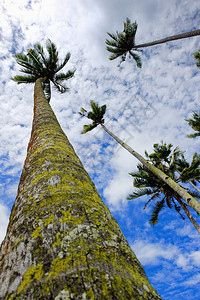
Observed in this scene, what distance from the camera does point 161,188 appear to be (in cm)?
1137

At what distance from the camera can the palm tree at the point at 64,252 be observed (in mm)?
635

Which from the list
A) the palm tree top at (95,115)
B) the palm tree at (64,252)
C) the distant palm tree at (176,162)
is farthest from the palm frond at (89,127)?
the palm tree at (64,252)

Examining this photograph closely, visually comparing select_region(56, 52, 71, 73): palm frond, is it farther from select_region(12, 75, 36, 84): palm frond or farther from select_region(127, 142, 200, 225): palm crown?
select_region(127, 142, 200, 225): palm crown

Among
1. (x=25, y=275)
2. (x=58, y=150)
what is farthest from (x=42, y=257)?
(x=58, y=150)

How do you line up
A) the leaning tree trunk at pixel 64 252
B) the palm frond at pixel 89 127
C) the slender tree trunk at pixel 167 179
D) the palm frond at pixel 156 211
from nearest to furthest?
the leaning tree trunk at pixel 64 252 < the slender tree trunk at pixel 167 179 < the palm frond at pixel 156 211 < the palm frond at pixel 89 127

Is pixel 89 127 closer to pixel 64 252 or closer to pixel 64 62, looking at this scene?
pixel 64 62

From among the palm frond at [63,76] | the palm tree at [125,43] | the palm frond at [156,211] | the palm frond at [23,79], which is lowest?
the palm frond at [156,211]

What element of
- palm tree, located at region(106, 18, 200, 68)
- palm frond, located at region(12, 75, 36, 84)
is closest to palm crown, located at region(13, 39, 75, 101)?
palm frond, located at region(12, 75, 36, 84)

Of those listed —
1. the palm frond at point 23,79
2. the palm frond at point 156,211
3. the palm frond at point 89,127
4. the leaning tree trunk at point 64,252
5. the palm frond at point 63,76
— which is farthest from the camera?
the palm frond at point 89,127

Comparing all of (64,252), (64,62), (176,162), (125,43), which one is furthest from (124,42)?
(64,252)

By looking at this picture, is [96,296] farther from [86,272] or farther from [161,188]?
[161,188]

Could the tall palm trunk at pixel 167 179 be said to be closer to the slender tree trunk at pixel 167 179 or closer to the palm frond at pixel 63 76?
the slender tree trunk at pixel 167 179

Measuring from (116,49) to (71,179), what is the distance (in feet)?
47.0

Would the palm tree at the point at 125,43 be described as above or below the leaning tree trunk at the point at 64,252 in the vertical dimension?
above
